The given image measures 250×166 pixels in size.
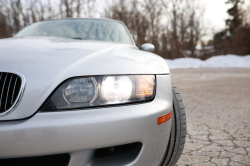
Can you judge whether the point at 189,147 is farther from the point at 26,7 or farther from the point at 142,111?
the point at 26,7

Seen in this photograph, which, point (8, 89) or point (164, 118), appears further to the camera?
point (164, 118)

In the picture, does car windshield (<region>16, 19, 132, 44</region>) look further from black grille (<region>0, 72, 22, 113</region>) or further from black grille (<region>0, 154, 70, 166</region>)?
black grille (<region>0, 154, 70, 166</region>)

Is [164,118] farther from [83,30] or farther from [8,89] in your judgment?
[83,30]

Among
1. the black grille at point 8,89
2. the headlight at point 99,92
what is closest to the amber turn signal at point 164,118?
the headlight at point 99,92

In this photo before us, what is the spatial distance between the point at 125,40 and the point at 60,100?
4.71 ft

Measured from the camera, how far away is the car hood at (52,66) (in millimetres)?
841

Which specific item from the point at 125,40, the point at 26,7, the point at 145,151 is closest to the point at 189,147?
the point at 145,151

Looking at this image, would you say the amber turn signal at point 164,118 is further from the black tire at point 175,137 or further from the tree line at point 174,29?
the tree line at point 174,29

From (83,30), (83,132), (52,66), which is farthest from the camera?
(83,30)

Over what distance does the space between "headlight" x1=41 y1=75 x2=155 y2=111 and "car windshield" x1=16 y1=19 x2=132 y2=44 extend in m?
1.19

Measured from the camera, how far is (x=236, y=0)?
2502 cm

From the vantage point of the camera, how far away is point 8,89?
86 centimetres

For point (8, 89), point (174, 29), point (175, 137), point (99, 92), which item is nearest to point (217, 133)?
point (175, 137)

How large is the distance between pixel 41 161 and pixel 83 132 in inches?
10.8
